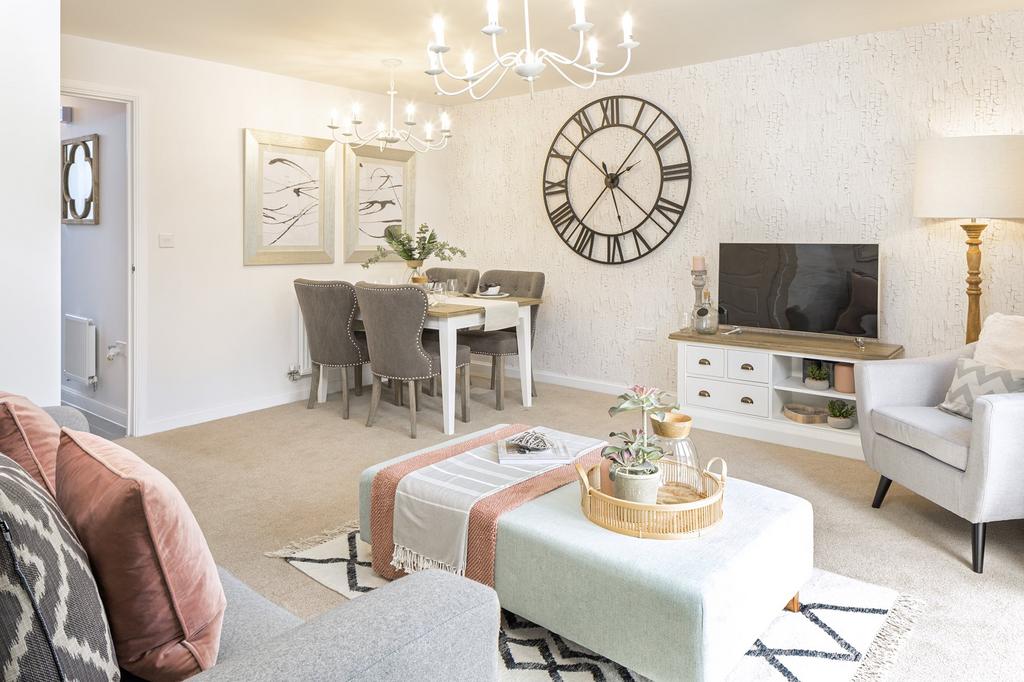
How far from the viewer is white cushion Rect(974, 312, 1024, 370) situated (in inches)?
114

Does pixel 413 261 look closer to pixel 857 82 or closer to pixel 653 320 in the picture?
pixel 653 320

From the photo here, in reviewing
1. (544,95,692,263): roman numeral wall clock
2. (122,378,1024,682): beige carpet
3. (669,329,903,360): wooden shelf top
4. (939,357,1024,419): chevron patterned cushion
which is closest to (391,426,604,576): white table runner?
(122,378,1024,682): beige carpet

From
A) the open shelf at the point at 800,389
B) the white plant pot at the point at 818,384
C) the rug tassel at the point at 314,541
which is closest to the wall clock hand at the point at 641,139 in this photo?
the open shelf at the point at 800,389

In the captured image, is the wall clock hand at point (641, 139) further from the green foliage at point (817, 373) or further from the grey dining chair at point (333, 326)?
the grey dining chair at point (333, 326)

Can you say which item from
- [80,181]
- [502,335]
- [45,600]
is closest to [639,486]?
[45,600]

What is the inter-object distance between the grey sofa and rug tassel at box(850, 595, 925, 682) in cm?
133

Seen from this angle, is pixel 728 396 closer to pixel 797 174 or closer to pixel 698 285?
pixel 698 285

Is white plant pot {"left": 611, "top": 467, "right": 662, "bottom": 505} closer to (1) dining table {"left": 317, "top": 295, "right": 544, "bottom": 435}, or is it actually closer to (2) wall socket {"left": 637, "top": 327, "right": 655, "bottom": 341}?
(1) dining table {"left": 317, "top": 295, "right": 544, "bottom": 435}

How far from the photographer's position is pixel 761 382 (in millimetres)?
4203

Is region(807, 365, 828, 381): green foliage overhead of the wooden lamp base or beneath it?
beneath

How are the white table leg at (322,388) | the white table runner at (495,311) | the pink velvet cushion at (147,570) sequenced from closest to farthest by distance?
the pink velvet cushion at (147,570), the white table runner at (495,311), the white table leg at (322,388)

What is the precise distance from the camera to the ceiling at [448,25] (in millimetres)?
3547

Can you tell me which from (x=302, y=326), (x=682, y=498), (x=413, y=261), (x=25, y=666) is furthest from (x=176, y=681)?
(x=302, y=326)

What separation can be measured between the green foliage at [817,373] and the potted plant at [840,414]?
0.16 meters
